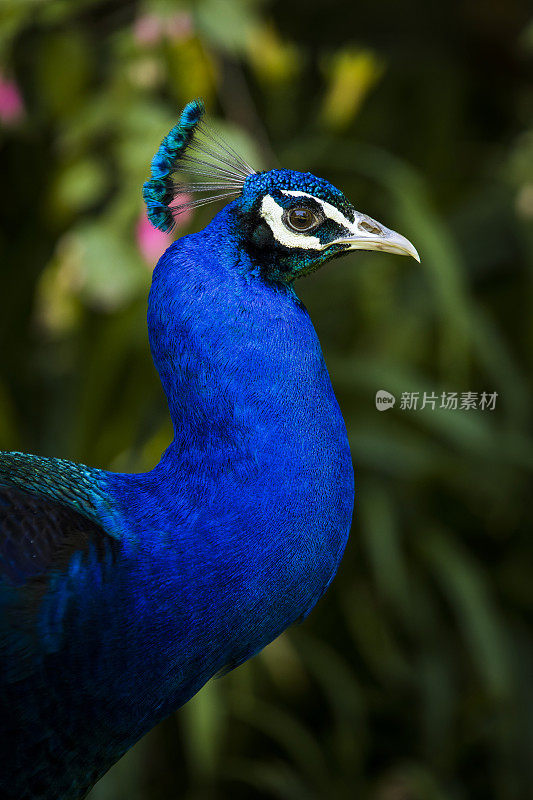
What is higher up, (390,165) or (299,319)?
(390,165)

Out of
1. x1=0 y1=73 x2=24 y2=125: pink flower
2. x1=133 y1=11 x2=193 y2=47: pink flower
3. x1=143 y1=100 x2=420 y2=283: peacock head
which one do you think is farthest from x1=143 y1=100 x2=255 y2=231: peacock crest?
x1=0 y1=73 x2=24 y2=125: pink flower

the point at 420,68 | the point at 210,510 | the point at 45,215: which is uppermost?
the point at 420,68

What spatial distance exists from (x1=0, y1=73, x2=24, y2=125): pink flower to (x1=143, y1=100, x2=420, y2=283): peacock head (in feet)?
2.81

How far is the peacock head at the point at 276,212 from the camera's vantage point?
65 centimetres

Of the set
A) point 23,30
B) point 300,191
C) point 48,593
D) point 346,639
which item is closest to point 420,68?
point 23,30

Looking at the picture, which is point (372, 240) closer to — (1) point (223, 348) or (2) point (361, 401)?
(1) point (223, 348)

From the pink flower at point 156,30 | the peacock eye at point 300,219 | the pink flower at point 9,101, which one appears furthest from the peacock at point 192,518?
the pink flower at point 9,101

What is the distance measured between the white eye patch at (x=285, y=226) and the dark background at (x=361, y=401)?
79 centimetres

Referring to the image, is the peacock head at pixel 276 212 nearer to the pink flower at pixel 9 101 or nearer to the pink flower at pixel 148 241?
the pink flower at pixel 148 241

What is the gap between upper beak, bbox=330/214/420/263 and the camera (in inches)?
25.9

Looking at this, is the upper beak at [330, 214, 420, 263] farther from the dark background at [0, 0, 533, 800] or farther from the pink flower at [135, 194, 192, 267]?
the dark background at [0, 0, 533, 800]

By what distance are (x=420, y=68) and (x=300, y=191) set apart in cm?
172

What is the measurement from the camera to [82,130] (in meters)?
1.31

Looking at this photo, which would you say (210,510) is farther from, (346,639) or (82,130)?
(346,639)
